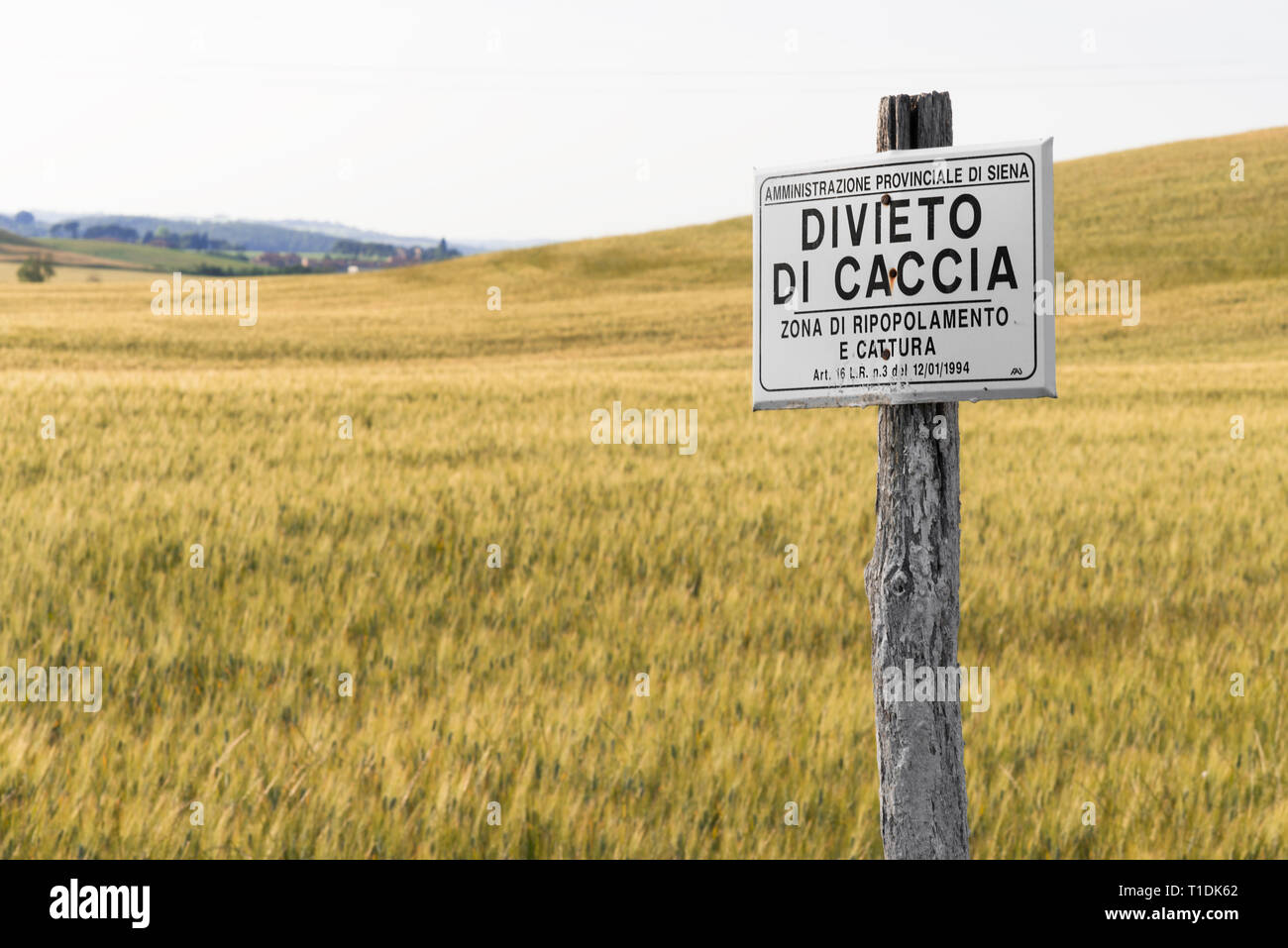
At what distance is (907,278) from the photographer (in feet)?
9.80

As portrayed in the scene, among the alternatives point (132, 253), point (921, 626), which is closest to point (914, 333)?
point (921, 626)

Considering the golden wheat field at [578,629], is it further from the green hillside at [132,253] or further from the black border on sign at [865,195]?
the green hillside at [132,253]

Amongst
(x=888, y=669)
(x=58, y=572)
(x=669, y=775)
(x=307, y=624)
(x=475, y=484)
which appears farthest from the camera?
(x=475, y=484)

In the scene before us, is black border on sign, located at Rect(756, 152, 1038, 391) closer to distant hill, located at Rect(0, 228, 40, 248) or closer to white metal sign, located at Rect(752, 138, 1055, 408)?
white metal sign, located at Rect(752, 138, 1055, 408)

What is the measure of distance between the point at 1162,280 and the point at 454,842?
44.6m

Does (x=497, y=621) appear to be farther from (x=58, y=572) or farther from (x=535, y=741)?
(x=58, y=572)

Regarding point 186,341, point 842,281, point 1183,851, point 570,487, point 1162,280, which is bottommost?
point 1183,851

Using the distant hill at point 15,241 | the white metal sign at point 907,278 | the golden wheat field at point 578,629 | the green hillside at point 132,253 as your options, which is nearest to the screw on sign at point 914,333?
the white metal sign at point 907,278

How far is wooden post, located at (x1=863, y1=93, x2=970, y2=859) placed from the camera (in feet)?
9.76

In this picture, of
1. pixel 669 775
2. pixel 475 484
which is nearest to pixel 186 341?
pixel 475 484

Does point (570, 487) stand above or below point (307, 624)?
above

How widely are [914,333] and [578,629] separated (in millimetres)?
3093
